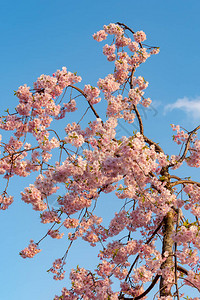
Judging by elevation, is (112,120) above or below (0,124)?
below

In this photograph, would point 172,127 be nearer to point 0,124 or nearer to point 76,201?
point 76,201

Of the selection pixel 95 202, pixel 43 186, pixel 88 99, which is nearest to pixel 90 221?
pixel 95 202

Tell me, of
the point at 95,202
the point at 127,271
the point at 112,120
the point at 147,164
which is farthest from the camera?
the point at 95,202

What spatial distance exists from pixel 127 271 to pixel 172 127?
3794mm

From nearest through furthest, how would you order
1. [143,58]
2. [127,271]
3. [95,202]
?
1. [127,271]
2. [95,202]
3. [143,58]

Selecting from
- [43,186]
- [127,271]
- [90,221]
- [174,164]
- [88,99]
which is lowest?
[127,271]

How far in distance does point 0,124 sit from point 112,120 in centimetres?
331

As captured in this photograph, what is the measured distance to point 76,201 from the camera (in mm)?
8023

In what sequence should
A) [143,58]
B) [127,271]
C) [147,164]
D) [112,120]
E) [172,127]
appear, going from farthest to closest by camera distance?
[143,58] → [172,127] → [127,271] → [112,120] → [147,164]

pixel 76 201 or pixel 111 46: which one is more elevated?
pixel 111 46

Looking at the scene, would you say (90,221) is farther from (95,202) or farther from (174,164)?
(174,164)

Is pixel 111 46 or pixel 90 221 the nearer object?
pixel 90 221

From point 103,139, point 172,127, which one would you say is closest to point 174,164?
point 172,127

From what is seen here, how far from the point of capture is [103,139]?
6.00 m
